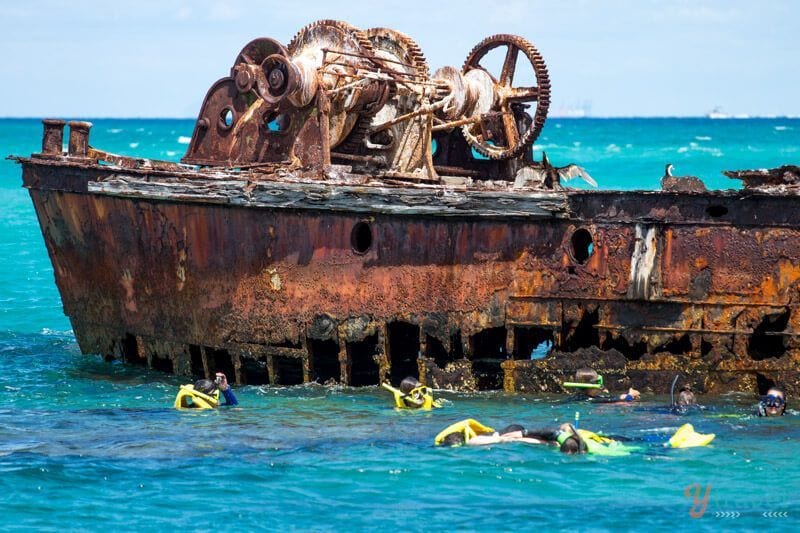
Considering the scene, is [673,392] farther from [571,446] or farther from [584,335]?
[571,446]

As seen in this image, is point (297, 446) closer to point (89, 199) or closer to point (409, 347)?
point (409, 347)

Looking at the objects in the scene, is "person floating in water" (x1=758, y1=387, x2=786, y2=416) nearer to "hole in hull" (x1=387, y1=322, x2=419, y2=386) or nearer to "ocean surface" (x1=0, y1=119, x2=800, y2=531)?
"ocean surface" (x1=0, y1=119, x2=800, y2=531)

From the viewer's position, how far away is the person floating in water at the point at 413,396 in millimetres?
13320

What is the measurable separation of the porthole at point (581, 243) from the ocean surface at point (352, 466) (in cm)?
145

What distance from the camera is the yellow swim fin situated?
39.4 feet

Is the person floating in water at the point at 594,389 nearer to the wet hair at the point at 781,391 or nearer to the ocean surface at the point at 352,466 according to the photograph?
the ocean surface at the point at 352,466

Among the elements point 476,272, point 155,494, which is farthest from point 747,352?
point 155,494

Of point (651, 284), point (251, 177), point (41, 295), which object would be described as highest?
point (251, 177)

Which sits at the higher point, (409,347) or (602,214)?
(602,214)

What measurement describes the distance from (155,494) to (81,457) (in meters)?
1.18

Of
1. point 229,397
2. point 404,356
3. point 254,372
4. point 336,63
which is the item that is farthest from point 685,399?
point 336,63

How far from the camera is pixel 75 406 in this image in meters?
14.2

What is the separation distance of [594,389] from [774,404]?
1.74 metres

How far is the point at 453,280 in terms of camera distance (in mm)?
13734
